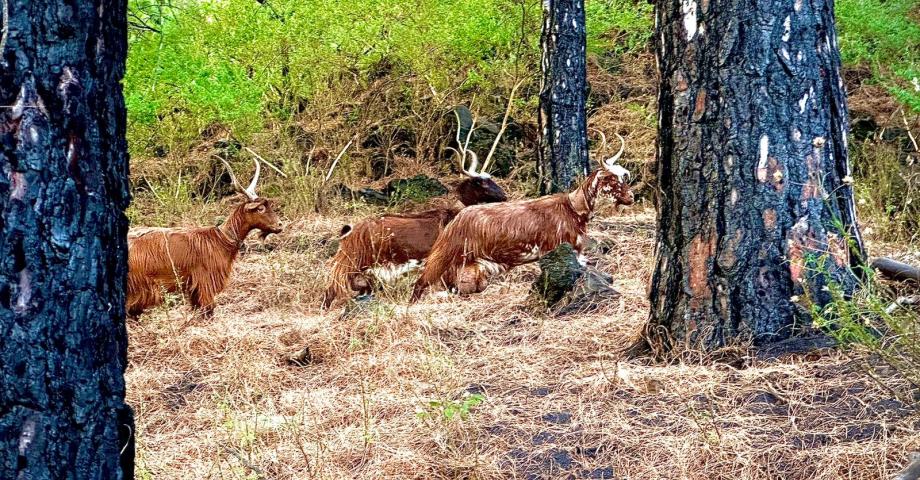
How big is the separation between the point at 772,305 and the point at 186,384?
11.5ft

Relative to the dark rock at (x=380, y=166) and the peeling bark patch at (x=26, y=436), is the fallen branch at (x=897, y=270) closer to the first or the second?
the peeling bark patch at (x=26, y=436)

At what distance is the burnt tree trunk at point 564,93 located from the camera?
11.3 m

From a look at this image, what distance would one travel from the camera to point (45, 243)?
2.50m

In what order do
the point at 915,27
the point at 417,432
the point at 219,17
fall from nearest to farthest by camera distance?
the point at 417,432 < the point at 219,17 < the point at 915,27

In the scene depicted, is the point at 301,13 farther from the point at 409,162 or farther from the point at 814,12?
the point at 814,12

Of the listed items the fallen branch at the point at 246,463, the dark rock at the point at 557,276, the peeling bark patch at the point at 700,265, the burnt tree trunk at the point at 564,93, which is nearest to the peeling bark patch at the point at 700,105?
the peeling bark patch at the point at 700,265

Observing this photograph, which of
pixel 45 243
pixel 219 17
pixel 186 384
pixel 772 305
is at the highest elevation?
pixel 219 17

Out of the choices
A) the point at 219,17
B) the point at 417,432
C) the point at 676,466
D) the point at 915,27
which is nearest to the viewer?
the point at 676,466

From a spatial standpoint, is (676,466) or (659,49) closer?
(676,466)

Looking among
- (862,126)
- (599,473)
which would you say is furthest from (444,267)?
(862,126)

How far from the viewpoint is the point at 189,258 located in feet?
26.0

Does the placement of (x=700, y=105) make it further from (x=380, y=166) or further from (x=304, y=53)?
(x=380, y=166)

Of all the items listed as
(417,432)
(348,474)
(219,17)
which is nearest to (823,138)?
(417,432)

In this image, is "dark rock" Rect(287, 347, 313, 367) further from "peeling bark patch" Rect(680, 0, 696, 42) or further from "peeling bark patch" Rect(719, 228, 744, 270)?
"peeling bark patch" Rect(680, 0, 696, 42)
